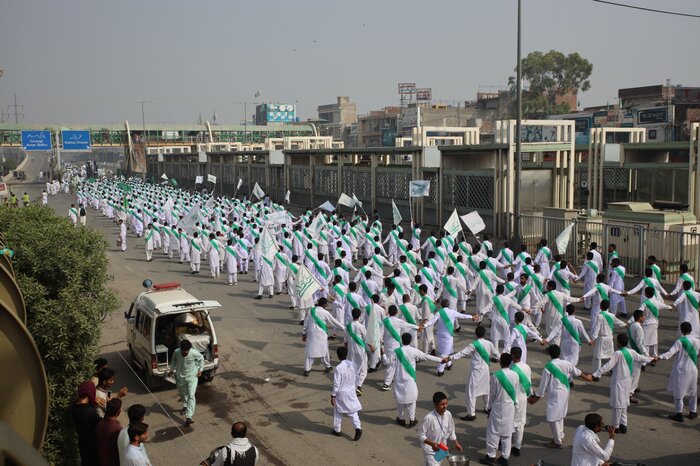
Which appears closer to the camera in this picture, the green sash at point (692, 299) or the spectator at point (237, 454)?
the spectator at point (237, 454)

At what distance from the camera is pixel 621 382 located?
7.88 metres

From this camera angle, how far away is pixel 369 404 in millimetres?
9141

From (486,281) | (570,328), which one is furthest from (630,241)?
(570,328)

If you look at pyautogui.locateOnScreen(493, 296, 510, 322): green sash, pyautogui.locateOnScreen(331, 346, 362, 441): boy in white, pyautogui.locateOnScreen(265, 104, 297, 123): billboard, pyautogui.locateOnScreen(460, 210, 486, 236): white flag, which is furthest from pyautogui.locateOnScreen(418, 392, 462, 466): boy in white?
pyautogui.locateOnScreen(265, 104, 297, 123): billboard

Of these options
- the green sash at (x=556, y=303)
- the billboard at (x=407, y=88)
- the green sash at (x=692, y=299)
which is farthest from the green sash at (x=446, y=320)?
the billboard at (x=407, y=88)

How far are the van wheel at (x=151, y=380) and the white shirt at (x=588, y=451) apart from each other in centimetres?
622

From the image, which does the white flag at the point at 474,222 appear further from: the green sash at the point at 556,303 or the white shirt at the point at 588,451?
the white shirt at the point at 588,451

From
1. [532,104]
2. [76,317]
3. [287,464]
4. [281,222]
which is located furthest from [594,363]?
[532,104]

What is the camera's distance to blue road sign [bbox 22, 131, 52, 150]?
51750 mm

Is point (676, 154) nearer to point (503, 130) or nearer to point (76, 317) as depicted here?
point (503, 130)

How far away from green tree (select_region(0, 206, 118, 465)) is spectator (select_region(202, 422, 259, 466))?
1.67 metres

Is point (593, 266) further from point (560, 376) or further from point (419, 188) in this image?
point (419, 188)

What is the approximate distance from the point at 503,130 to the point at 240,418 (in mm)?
14321

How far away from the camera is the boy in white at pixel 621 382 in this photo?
788 centimetres
